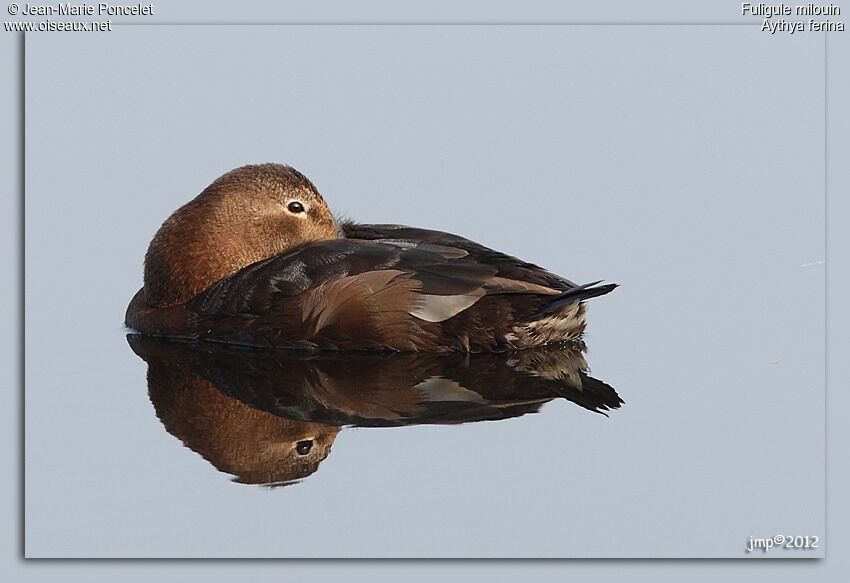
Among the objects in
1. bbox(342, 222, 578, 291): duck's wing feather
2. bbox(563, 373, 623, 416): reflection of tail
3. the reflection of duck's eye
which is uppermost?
bbox(342, 222, 578, 291): duck's wing feather

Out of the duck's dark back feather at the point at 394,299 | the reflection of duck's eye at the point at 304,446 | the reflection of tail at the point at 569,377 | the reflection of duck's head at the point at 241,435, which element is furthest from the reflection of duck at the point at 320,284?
the reflection of duck's eye at the point at 304,446

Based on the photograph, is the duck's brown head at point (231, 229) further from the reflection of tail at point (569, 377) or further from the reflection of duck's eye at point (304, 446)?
the reflection of duck's eye at point (304, 446)

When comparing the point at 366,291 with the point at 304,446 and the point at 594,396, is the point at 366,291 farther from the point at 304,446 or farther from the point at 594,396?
the point at 304,446

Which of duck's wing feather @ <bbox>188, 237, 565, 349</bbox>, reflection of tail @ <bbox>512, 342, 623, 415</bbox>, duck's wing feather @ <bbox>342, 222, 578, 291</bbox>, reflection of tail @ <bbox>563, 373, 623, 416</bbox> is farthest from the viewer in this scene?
duck's wing feather @ <bbox>342, 222, 578, 291</bbox>

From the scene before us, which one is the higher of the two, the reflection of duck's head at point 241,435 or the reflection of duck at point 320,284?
the reflection of duck at point 320,284

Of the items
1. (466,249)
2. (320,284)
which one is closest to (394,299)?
(320,284)

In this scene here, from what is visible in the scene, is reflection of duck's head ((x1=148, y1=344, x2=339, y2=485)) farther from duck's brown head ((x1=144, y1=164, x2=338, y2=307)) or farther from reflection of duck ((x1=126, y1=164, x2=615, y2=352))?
duck's brown head ((x1=144, y1=164, x2=338, y2=307))

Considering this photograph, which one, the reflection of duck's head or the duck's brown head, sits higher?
the duck's brown head

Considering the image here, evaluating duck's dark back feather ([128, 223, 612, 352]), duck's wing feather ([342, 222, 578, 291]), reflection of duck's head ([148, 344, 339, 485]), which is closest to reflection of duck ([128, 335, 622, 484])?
reflection of duck's head ([148, 344, 339, 485])
